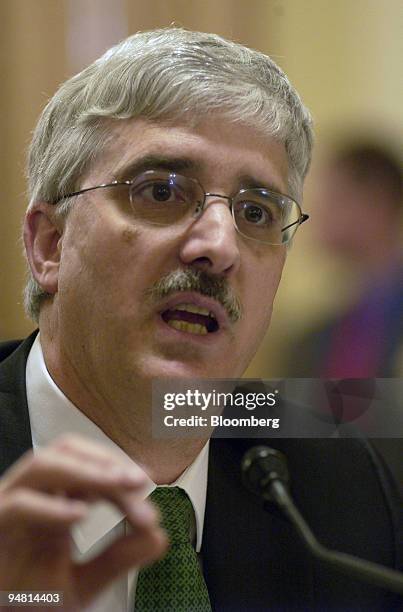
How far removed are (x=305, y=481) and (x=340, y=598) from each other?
131 mm

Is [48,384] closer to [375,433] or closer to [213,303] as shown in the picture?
[213,303]

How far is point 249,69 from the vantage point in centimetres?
95

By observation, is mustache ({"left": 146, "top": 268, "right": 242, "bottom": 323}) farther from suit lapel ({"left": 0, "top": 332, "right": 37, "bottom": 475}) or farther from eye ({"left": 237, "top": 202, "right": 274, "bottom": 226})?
suit lapel ({"left": 0, "top": 332, "right": 37, "bottom": 475})

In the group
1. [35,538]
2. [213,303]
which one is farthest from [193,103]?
[35,538]

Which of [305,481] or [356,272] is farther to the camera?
[356,272]

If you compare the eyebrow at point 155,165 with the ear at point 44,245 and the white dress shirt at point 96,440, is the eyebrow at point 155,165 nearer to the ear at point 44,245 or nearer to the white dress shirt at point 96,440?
the ear at point 44,245

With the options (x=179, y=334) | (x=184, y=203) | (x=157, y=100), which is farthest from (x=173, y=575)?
(x=157, y=100)

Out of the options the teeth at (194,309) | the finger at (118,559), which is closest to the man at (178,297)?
the teeth at (194,309)

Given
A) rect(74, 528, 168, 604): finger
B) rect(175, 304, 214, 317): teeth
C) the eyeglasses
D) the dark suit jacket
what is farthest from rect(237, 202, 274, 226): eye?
rect(74, 528, 168, 604): finger

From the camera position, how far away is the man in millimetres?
831

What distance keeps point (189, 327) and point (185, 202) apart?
0.44ft

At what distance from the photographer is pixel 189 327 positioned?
820mm

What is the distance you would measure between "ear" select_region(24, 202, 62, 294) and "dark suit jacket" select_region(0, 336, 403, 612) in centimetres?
12

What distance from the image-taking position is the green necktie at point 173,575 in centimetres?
81
